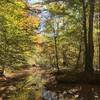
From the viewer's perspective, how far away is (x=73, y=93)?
55.0 ft

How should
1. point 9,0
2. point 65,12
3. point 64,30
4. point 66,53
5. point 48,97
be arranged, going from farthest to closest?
point 66,53, point 64,30, point 65,12, point 48,97, point 9,0

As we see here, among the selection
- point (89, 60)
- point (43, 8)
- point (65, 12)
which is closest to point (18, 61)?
point (89, 60)

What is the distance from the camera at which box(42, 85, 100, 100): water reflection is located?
1506 cm

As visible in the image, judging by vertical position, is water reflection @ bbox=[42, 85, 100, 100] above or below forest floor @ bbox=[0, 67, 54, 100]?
above

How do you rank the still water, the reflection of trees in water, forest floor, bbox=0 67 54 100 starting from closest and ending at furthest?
1. the reflection of trees in water
2. the still water
3. forest floor, bbox=0 67 54 100

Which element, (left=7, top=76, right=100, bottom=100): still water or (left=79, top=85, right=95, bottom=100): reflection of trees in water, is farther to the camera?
(left=7, top=76, right=100, bottom=100): still water

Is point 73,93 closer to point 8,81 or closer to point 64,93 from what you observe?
point 64,93

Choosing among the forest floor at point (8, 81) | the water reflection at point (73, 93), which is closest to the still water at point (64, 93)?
the water reflection at point (73, 93)

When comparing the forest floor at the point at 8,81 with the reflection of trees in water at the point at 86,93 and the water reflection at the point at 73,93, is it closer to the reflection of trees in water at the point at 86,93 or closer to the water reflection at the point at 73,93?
the water reflection at the point at 73,93

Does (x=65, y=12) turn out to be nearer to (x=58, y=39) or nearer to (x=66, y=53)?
(x=58, y=39)

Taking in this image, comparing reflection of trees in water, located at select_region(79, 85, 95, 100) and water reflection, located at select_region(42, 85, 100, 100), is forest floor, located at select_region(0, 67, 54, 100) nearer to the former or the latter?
water reflection, located at select_region(42, 85, 100, 100)

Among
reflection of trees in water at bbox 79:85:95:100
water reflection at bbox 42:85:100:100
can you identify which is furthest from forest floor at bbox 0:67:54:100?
reflection of trees in water at bbox 79:85:95:100

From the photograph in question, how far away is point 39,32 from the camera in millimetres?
40219

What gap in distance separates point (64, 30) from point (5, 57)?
925 inches
